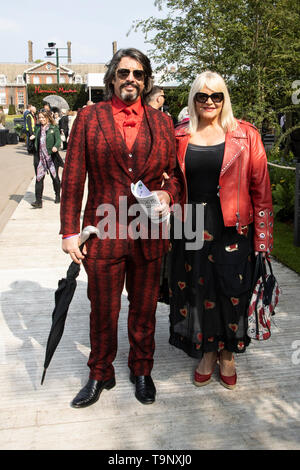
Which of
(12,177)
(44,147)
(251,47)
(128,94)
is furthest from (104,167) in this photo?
(12,177)

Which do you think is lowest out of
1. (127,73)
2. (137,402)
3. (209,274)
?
(137,402)

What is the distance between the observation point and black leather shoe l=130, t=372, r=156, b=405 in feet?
9.53

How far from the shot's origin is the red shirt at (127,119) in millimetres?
2668

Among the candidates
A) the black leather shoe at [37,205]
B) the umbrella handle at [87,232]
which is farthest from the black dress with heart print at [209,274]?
the black leather shoe at [37,205]

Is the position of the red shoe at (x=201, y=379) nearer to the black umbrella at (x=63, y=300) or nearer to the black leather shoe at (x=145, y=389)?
the black leather shoe at (x=145, y=389)

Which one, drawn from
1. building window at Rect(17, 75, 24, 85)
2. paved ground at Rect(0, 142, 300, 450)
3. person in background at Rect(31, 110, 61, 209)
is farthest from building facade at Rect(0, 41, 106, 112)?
paved ground at Rect(0, 142, 300, 450)

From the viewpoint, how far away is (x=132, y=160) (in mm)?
2639

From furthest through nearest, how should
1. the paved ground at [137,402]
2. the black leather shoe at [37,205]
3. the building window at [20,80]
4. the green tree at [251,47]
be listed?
1. the building window at [20,80]
2. the black leather shoe at [37,205]
3. the green tree at [251,47]
4. the paved ground at [137,402]

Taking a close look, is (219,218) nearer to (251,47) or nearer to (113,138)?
(113,138)

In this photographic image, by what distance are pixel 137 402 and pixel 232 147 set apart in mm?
Result: 1640

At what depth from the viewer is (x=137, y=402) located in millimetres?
2926

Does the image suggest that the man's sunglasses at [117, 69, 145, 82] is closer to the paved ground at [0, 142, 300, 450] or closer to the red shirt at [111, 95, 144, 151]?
the red shirt at [111, 95, 144, 151]

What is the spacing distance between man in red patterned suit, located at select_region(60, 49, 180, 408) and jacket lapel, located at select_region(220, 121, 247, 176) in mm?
302

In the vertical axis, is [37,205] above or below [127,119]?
below
